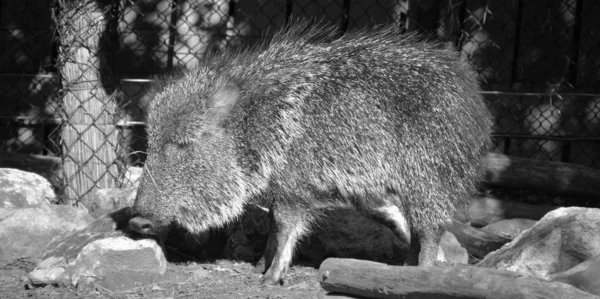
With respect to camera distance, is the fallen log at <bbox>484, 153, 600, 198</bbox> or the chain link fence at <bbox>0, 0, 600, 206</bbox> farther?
the chain link fence at <bbox>0, 0, 600, 206</bbox>

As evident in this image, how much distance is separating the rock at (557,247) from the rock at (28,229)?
2662 millimetres

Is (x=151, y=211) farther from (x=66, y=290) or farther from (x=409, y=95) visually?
(x=409, y=95)

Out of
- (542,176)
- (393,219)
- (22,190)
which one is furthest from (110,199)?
(542,176)

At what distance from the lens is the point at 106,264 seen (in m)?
4.10

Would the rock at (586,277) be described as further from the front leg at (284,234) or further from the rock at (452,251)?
the front leg at (284,234)

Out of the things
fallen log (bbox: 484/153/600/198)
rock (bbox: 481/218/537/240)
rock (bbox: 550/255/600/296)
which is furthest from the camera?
fallen log (bbox: 484/153/600/198)

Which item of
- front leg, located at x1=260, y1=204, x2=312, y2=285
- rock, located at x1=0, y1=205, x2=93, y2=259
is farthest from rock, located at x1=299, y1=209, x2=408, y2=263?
rock, located at x1=0, y1=205, x2=93, y2=259

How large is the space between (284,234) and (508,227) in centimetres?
199

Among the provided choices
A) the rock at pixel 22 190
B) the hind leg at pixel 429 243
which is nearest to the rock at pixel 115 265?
the rock at pixel 22 190

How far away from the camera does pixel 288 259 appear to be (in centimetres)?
427

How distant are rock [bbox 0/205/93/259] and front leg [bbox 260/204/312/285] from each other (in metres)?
1.43

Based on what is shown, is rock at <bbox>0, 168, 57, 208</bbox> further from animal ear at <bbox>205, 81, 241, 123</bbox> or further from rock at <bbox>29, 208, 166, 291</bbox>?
animal ear at <bbox>205, 81, 241, 123</bbox>

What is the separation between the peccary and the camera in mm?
4164

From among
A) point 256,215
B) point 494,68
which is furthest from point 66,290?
point 494,68
